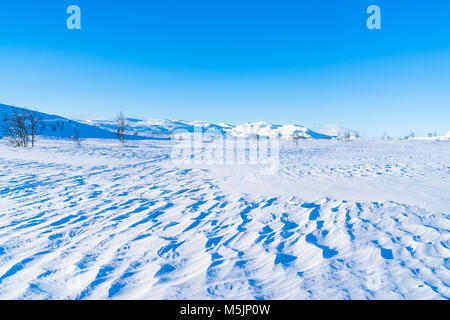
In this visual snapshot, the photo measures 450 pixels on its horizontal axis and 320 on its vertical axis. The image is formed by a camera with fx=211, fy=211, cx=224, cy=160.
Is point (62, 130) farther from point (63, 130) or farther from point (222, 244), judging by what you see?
point (222, 244)

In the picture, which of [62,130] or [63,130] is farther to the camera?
[63,130]

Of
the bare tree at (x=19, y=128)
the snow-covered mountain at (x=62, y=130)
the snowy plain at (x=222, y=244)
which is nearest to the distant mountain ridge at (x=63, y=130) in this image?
the snow-covered mountain at (x=62, y=130)

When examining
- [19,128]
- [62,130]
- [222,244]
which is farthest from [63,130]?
[222,244]

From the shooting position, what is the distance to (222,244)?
3.20 meters

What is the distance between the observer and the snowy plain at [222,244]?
2.27m

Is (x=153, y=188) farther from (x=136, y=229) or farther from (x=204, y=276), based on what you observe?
(x=204, y=276)

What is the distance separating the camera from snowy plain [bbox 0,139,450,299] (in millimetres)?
2268

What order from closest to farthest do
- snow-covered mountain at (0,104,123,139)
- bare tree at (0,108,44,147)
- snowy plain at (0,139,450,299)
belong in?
1. snowy plain at (0,139,450,299)
2. bare tree at (0,108,44,147)
3. snow-covered mountain at (0,104,123,139)

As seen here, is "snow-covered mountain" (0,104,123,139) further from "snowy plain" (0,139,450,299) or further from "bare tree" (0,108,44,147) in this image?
"snowy plain" (0,139,450,299)

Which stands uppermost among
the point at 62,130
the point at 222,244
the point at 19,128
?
the point at 62,130

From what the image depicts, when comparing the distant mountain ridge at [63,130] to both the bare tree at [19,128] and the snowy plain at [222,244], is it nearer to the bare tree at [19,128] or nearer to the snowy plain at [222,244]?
the bare tree at [19,128]

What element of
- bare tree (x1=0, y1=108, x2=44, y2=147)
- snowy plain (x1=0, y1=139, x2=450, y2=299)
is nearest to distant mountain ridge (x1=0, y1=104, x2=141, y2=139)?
bare tree (x1=0, y1=108, x2=44, y2=147)
